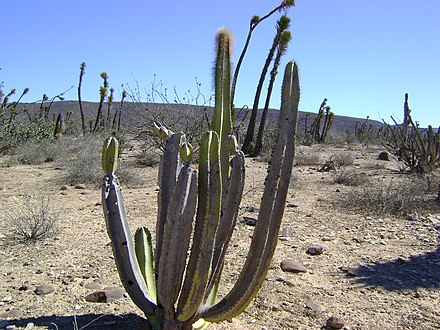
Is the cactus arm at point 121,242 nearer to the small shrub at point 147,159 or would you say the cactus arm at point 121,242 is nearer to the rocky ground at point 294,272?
the rocky ground at point 294,272

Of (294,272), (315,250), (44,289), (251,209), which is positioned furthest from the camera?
(251,209)

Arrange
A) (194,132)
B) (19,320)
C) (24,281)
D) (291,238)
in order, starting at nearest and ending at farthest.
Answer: (19,320)
(24,281)
(291,238)
(194,132)

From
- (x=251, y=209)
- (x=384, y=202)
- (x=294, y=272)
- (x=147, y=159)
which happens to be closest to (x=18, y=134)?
(x=147, y=159)

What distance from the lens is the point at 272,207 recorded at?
108 inches

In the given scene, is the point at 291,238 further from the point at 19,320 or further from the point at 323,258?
the point at 19,320

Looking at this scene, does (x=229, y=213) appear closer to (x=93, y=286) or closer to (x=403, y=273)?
(x=93, y=286)

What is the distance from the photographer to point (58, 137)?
18.8m

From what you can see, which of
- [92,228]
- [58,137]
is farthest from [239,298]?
[58,137]

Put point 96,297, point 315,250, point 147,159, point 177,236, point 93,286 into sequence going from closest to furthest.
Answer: point 177,236 < point 96,297 < point 93,286 < point 315,250 < point 147,159

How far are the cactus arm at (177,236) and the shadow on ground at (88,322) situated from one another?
46cm

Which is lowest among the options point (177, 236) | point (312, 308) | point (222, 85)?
point (312, 308)

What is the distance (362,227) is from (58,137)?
15.3m

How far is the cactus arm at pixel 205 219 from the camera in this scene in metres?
2.59

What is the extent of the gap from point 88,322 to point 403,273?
2952mm
